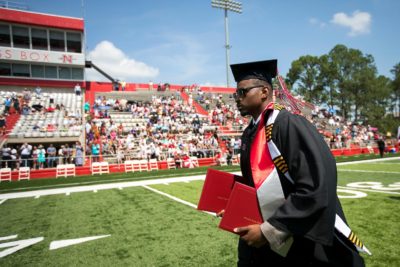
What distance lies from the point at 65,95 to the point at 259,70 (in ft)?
106

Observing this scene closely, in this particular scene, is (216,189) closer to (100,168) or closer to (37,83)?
(100,168)

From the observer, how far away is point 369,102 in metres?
61.8

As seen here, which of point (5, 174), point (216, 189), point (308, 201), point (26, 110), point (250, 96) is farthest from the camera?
point (26, 110)

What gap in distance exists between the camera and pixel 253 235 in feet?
5.98

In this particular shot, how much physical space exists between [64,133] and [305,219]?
923 inches

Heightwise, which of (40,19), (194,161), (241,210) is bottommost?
(194,161)

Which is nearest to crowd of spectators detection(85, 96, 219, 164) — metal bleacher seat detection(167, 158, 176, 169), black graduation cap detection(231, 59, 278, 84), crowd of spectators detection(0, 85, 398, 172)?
crowd of spectators detection(0, 85, 398, 172)

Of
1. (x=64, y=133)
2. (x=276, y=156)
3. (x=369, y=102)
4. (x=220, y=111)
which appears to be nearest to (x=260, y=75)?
(x=276, y=156)

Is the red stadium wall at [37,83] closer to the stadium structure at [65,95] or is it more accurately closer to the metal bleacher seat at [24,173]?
the stadium structure at [65,95]

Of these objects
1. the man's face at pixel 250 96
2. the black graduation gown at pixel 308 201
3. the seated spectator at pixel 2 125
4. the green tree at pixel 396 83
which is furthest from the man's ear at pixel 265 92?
the green tree at pixel 396 83

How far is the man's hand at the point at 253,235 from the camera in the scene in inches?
71.3

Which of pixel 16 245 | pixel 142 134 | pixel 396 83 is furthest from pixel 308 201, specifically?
pixel 396 83

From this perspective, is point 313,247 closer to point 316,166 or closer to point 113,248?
point 316,166

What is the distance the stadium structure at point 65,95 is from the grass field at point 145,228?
11350mm
